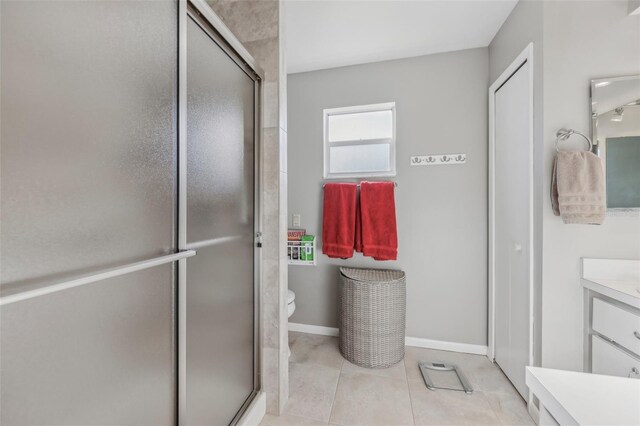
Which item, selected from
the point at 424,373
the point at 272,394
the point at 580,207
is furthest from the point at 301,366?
the point at 580,207

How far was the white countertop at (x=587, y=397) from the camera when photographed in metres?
0.43

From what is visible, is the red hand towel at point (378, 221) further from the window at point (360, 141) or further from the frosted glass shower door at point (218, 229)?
the frosted glass shower door at point (218, 229)

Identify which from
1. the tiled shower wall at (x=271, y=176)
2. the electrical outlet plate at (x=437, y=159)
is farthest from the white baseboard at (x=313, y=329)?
the electrical outlet plate at (x=437, y=159)

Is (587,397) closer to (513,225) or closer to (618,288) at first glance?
(618,288)

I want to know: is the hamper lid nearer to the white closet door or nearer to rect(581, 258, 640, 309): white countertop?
the white closet door

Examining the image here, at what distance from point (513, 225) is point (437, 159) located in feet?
2.49

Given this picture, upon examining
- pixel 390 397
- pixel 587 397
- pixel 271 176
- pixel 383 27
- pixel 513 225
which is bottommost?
pixel 390 397

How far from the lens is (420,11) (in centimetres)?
176

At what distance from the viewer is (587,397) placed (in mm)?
475

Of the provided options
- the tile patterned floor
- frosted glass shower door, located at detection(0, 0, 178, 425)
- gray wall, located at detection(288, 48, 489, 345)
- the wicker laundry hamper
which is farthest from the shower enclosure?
gray wall, located at detection(288, 48, 489, 345)

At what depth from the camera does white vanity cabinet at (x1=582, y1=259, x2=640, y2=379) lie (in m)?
1.11

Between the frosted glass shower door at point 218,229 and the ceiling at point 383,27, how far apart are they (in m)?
0.86

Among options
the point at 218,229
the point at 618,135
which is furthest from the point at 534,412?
the point at 218,229

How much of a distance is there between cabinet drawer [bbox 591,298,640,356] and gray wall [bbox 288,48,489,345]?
86 centimetres
